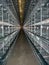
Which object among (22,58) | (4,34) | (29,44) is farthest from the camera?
(29,44)

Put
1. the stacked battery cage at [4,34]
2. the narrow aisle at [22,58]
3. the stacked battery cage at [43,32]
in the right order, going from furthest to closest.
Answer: the stacked battery cage at [4,34]
the stacked battery cage at [43,32]
the narrow aisle at [22,58]

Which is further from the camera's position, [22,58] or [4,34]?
[4,34]

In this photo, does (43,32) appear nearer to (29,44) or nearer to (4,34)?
(29,44)

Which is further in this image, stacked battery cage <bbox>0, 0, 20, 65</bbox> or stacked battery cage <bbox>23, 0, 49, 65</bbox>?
stacked battery cage <bbox>0, 0, 20, 65</bbox>

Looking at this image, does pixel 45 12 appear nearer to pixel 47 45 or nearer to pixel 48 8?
pixel 48 8

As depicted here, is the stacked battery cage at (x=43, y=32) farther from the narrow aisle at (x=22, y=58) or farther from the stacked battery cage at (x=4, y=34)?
the stacked battery cage at (x=4, y=34)

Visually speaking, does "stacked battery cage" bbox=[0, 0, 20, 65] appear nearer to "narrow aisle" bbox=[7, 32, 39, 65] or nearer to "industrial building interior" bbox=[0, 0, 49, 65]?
"industrial building interior" bbox=[0, 0, 49, 65]

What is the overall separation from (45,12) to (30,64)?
117 inches

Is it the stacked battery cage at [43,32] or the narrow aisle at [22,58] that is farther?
the stacked battery cage at [43,32]

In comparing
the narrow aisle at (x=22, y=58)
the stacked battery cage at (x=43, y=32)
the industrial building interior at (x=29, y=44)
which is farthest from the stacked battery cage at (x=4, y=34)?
the stacked battery cage at (x=43, y=32)

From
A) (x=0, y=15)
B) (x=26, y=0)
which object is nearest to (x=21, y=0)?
(x=26, y=0)

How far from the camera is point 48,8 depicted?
556cm

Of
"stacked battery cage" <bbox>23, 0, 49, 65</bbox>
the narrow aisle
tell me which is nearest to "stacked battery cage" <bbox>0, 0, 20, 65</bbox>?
the narrow aisle

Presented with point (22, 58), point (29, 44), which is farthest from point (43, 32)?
point (22, 58)
